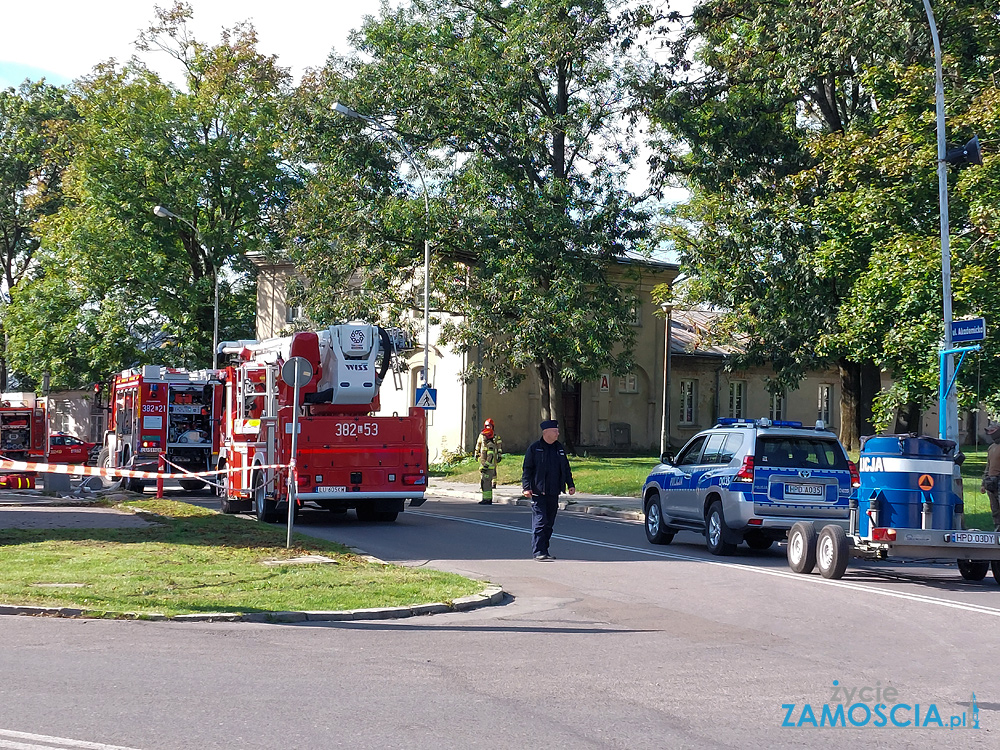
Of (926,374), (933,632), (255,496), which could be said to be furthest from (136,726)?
(926,374)

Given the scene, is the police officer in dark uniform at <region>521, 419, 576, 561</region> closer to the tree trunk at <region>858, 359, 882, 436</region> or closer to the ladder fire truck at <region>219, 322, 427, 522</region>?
the ladder fire truck at <region>219, 322, 427, 522</region>

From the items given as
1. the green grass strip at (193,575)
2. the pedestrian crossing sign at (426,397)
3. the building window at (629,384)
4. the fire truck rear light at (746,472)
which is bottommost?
the green grass strip at (193,575)

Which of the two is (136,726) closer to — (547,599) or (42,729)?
(42,729)

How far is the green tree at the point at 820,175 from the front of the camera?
23.8 metres

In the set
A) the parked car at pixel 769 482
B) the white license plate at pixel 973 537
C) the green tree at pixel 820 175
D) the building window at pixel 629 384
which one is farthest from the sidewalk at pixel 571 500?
the building window at pixel 629 384

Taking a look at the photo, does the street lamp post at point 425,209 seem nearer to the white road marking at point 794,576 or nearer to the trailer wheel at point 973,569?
the white road marking at point 794,576

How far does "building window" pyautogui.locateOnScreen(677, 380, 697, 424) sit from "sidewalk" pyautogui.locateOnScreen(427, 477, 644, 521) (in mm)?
15756

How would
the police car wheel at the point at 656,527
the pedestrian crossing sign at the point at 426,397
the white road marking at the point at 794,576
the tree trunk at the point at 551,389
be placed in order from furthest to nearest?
the tree trunk at the point at 551,389 → the pedestrian crossing sign at the point at 426,397 → the police car wheel at the point at 656,527 → the white road marking at the point at 794,576

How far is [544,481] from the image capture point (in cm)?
1456

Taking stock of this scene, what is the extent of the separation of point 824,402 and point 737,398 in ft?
17.1

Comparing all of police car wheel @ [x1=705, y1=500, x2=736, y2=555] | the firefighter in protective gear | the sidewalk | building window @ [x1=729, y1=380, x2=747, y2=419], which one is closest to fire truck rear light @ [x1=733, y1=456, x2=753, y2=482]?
police car wheel @ [x1=705, y1=500, x2=736, y2=555]

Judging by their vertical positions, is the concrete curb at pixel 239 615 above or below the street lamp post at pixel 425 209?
below

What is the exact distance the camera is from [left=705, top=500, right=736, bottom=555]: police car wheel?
15.6 metres

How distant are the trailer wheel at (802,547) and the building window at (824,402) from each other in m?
38.5
